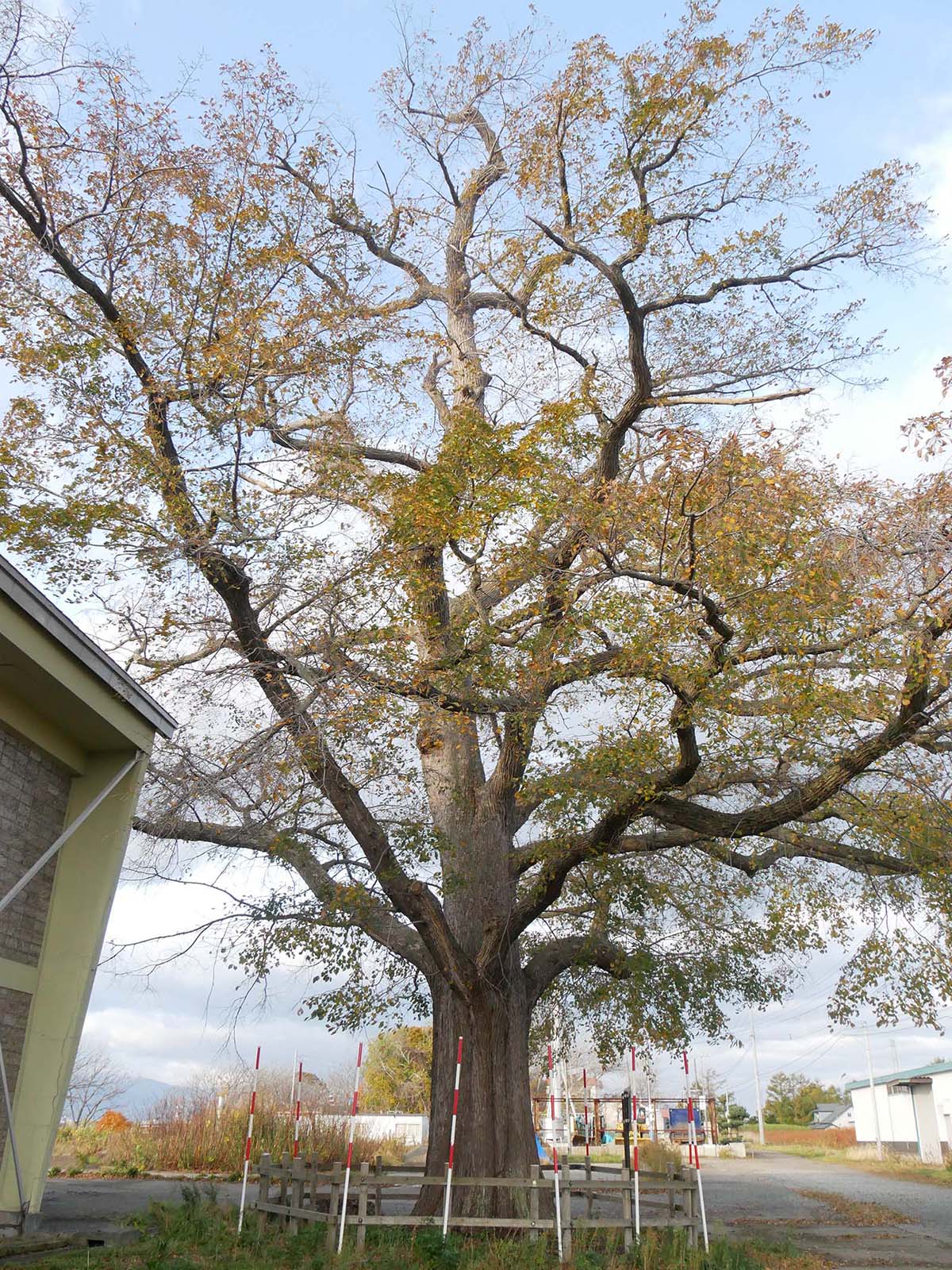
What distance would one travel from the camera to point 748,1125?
224ft

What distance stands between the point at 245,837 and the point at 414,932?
8.71 ft

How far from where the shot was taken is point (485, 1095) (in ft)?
39.1

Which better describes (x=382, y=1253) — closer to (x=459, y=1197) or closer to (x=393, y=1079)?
(x=459, y=1197)

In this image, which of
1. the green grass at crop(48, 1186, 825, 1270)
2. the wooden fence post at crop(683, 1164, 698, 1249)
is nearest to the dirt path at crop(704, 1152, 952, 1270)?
the wooden fence post at crop(683, 1164, 698, 1249)

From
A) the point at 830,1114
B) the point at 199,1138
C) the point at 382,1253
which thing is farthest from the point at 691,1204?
the point at 830,1114

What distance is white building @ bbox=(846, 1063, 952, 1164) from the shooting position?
3475 centimetres

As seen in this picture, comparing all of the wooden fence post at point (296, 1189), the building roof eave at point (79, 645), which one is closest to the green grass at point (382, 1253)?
the wooden fence post at point (296, 1189)

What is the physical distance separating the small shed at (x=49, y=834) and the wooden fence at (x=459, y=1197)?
3.23 meters

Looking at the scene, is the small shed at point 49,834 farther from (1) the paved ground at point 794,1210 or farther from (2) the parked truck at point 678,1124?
(2) the parked truck at point 678,1124

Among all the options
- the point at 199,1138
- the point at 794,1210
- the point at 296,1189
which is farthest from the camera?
the point at 199,1138

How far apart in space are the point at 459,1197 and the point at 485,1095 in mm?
1084

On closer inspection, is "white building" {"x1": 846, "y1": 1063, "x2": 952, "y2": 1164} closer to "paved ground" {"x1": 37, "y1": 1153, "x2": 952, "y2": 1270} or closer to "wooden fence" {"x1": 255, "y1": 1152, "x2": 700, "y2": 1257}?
"paved ground" {"x1": 37, "y1": 1153, "x2": 952, "y2": 1270}

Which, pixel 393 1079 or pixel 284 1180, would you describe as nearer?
pixel 284 1180

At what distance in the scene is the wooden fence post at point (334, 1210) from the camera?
10.2 metres
